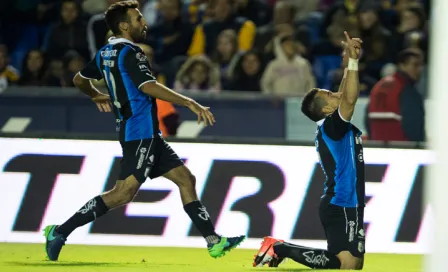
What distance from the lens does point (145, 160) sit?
8156mm

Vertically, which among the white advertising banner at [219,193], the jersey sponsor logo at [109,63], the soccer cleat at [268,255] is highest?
the jersey sponsor logo at [109,63]

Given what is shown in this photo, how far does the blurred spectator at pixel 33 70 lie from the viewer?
14516 millimetres

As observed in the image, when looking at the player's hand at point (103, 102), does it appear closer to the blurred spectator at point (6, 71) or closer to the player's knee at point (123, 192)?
the player's knee at point (123, 192)

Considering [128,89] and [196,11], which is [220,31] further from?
[128,89]

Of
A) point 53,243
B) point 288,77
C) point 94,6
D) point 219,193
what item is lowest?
point 219,193

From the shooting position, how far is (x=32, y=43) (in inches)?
633

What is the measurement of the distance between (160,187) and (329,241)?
3470 millimetres

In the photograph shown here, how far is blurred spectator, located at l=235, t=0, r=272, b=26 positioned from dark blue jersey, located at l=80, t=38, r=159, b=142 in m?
7.79

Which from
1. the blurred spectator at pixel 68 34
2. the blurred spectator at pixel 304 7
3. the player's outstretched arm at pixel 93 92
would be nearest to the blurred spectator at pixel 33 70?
the blurred spectator at pixel 68 34

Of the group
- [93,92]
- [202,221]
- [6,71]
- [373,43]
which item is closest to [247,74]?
[373,43]

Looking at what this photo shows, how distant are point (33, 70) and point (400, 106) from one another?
505 centimetres

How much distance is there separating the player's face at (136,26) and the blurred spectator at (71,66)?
6105mm

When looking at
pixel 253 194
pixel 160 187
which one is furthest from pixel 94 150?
pixel 253 194

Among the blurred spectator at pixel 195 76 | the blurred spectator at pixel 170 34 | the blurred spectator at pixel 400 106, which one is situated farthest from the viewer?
the blurred spectator at pixel 170 34
